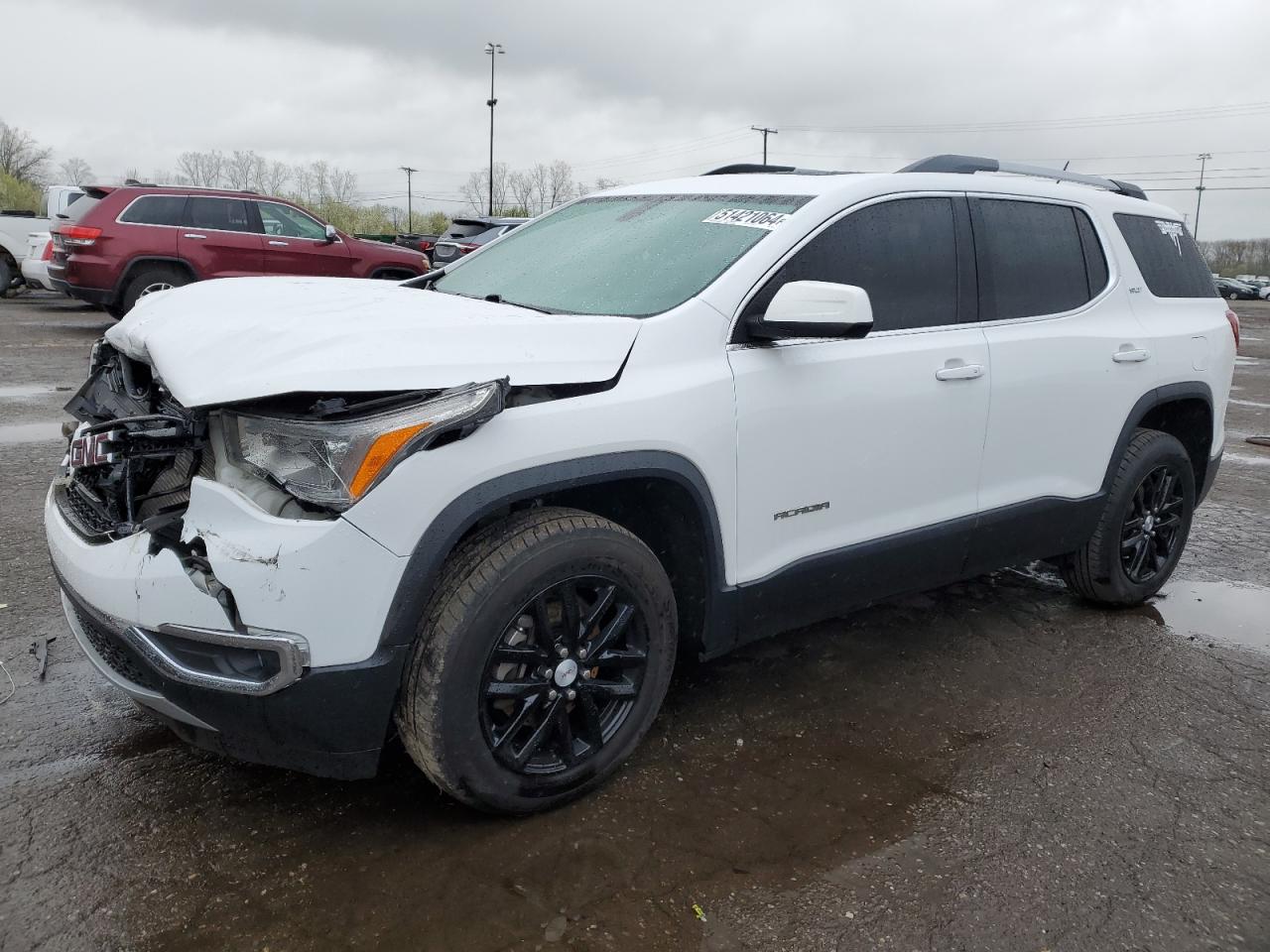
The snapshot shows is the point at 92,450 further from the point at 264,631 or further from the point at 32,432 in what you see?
the point at 32,432

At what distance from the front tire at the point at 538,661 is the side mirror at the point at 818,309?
2.48 feet

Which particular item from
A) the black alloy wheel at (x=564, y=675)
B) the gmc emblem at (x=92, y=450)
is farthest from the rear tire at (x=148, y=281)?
the black alloy wheel at (x=564, y=675)

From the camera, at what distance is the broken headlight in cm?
226

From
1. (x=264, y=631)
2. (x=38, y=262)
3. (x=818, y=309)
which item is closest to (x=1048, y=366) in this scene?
(x=818, y=309)

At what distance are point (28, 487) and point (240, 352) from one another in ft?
13.0

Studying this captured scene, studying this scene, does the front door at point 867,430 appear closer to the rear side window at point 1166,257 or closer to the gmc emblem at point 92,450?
the rear side window at point 1166,257

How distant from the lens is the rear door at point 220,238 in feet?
40.6

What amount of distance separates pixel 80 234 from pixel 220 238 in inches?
62.5

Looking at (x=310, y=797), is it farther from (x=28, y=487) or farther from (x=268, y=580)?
(x=28, y=487)

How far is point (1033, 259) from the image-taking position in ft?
12.5

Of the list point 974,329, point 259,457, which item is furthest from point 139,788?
point 974,329

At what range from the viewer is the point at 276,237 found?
1291 centimetres

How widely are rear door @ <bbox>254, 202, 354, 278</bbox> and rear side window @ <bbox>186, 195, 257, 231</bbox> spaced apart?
0.21 meters

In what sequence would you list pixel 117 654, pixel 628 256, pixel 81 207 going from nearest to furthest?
pixel 117 654 < pixel 628 256 < pixel 81 207
